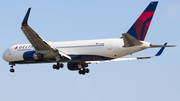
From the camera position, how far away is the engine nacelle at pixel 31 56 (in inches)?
1630

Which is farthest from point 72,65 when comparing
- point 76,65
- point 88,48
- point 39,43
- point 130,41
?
point 130,41

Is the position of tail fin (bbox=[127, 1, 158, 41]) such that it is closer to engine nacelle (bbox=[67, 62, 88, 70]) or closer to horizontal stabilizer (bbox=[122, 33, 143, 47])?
horizontal stabilizer (bbox=[122, 33, 143, 47])

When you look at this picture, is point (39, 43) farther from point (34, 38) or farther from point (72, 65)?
point (72, 65)

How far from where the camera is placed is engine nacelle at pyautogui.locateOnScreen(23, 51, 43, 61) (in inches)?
1630

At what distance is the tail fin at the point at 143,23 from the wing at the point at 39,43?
7873mm

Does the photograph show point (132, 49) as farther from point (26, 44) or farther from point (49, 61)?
point (26, 44)

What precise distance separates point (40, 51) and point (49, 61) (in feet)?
10.8

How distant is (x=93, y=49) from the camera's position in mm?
41125

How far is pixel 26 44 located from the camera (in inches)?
1805

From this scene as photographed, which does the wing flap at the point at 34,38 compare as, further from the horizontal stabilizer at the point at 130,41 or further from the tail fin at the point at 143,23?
the tail fin at the point at 143,23

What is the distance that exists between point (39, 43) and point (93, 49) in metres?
5.92

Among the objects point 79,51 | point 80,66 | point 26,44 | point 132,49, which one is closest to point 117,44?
point 132,49

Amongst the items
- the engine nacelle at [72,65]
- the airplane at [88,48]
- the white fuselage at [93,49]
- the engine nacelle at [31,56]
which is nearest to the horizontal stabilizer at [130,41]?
the airplane at [88,48]

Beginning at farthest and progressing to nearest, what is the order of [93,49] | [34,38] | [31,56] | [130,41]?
[31,56], [93,49], [34,38], [130,41]
